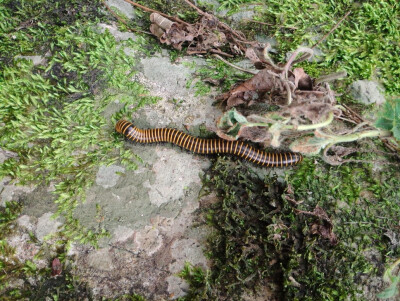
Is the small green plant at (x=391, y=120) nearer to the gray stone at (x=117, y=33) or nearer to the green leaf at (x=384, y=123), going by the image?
the green leaf at (x=384, y=123)

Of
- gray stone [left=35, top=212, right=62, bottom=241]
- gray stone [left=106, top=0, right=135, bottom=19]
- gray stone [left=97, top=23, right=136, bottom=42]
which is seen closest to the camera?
gray stone [left=35, top=212, right=62, bottom=241]

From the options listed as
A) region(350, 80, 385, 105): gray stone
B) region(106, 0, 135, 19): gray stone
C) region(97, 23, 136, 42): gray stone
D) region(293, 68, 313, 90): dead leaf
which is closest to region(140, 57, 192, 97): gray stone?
region(97, 23, 136, 42): gray stone

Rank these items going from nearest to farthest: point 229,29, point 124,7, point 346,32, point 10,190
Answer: point 10,190 < point 229,29 < point 346,32 < point 124,7

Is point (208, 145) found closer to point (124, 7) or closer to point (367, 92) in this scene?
point (367, 92)

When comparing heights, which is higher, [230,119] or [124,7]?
Answer: [124,7]

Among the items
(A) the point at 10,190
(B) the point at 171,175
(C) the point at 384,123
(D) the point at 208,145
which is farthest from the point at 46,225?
(C) the point at 384,123

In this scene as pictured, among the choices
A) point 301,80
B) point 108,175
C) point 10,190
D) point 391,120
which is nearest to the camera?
point 391,120

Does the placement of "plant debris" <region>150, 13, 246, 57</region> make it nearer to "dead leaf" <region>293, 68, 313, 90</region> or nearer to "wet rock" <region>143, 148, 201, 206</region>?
"dead leaf" <region>293, 68, 313, 90</region>
